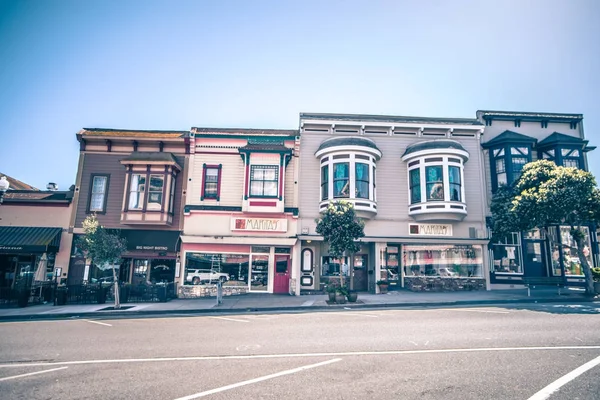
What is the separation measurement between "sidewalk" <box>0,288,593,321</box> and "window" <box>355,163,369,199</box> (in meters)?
5.92

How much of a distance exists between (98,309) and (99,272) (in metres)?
5.21

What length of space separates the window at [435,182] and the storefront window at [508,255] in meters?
5.43

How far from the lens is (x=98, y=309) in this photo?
14.6 m

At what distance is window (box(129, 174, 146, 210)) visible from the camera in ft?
62.3

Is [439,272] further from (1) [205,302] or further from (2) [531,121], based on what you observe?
(1) [205,302]

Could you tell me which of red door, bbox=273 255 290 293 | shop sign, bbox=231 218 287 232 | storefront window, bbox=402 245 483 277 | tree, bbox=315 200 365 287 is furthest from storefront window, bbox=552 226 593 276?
shop sign, bbox=231 218 287 232

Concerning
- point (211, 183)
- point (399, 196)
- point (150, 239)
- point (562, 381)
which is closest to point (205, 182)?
point (211, 183)

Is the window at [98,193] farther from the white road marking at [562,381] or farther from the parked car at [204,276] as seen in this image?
the white road marking at [562,381]

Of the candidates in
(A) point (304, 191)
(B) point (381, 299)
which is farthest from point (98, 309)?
(B) point (381, 299)

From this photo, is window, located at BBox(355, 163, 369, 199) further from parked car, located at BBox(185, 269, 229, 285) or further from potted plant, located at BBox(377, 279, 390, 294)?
parked car, located at BBox(185, 269, 229, 285)

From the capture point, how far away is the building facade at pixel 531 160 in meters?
19.9

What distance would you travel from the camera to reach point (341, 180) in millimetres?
18969

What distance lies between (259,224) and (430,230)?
10.6 metres

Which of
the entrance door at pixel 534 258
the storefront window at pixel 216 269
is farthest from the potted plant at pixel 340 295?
the entrance door at pixel 534 258
